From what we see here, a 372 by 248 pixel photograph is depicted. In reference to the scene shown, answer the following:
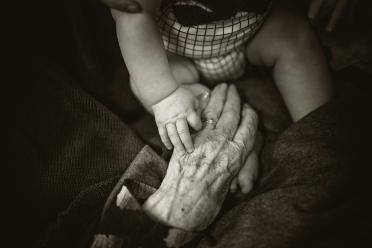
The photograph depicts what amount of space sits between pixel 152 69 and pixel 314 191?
1.29ft

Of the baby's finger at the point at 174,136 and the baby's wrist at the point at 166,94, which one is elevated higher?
the baby's wrist at the point at 166,94

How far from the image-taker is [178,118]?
0.65 m

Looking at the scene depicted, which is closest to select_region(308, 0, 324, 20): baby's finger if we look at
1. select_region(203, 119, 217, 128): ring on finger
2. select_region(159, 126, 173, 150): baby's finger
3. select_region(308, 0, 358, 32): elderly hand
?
select_region(308, 0, 358, 32): elderly hand

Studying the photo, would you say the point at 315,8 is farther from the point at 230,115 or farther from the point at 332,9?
the point at 230,115

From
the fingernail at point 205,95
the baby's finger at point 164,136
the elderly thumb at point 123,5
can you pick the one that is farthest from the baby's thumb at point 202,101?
the elderly thumb at point 123,5

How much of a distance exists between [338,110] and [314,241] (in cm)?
29

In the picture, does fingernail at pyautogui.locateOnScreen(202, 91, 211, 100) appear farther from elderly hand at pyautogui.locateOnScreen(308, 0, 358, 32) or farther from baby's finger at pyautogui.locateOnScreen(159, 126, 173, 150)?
elderly hand at pyautogui.locateOnScreen(308, 0, 358, 32)

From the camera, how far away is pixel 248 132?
700 mm

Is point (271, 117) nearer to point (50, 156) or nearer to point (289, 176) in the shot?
point (289, 176)

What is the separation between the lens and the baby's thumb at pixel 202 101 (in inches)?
28.7

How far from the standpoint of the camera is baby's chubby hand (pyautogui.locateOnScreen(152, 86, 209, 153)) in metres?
0.63

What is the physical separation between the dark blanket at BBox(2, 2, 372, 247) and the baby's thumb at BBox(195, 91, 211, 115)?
156 mm

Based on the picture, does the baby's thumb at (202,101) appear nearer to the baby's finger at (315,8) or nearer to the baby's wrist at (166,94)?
the baby's wrist at (166,94)

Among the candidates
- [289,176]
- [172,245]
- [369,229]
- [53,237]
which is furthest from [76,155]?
[369,229]
